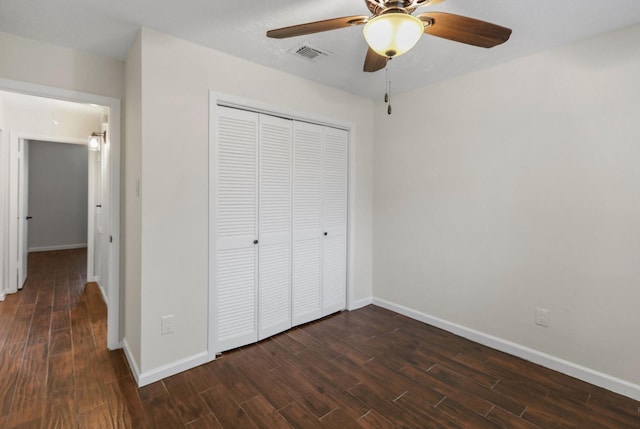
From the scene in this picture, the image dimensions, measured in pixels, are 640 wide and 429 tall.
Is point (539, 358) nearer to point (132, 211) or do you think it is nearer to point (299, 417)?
point (299, 417)

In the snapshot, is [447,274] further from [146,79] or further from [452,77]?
[146,79]

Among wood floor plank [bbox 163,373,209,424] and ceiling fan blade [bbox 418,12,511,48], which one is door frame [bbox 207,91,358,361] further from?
ceiling fan blade [bbox 418,12,511,48]

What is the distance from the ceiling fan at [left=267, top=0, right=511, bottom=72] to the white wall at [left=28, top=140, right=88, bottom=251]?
7.93 m

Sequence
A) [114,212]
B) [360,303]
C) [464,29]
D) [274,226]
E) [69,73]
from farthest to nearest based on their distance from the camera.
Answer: [360,303] < [274,226] < [114,212] < [69,73] < [464,29]

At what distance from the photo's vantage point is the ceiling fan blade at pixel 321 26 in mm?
1476

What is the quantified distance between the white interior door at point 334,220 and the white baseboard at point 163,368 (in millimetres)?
1356

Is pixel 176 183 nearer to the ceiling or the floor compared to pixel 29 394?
nearer to the ceiling

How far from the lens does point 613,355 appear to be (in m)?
2.12

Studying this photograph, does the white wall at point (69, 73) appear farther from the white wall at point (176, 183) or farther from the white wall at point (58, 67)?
the white wall at point (176, 183)

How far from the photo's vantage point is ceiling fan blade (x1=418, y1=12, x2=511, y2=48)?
4.71 ft

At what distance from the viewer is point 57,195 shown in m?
7.14

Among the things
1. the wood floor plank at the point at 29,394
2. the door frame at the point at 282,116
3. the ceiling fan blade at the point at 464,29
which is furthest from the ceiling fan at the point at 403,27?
the wood floor plank at the point at 29,394

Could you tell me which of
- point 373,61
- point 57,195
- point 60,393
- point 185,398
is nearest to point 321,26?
point 373,61

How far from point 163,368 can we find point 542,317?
290cm
